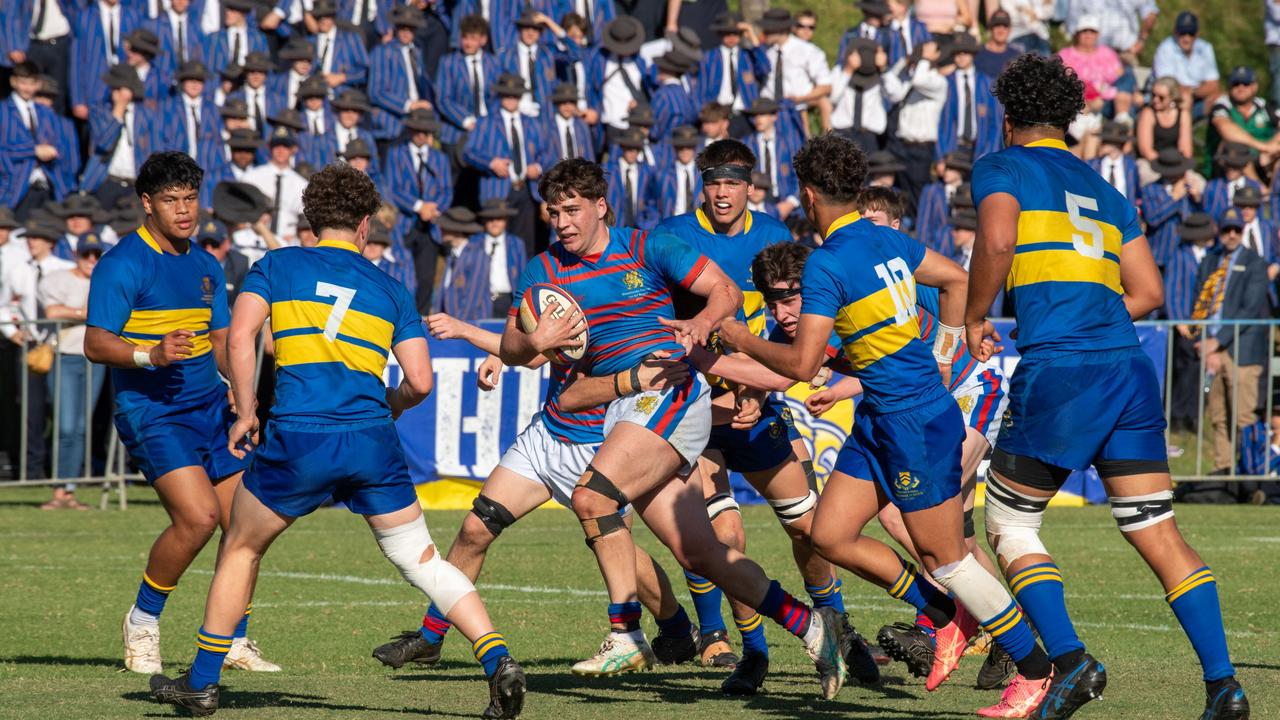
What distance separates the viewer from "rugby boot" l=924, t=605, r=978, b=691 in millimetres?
7348

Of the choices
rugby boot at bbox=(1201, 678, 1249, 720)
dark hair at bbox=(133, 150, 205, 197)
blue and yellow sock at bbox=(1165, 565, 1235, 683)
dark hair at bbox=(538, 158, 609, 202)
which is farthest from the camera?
dark hair at bbox=(133, 150, 205, 197)

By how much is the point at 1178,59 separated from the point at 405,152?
1046cm

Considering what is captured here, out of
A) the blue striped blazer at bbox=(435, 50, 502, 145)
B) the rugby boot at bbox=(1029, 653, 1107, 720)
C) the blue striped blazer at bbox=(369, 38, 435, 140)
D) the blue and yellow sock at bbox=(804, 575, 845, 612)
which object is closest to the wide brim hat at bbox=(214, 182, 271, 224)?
the blue striped blazer at bbox=(369, 38, 435, 140)

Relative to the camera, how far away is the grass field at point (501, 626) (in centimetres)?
738

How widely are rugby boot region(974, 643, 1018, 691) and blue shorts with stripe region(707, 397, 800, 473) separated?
1.42m

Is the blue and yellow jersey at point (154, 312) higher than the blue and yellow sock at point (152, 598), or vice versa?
the blue and yellow jersey at point (154, 312)

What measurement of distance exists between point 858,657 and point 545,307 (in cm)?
206

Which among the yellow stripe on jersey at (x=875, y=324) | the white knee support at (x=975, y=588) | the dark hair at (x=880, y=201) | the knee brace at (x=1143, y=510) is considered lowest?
the white knee support at (x=975, y=588)

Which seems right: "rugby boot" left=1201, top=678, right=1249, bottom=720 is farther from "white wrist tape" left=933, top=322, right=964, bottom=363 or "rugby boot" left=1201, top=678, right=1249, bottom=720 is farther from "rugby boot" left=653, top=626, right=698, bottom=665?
"rugby boot" left=653, top=626, right=698, bottom=665

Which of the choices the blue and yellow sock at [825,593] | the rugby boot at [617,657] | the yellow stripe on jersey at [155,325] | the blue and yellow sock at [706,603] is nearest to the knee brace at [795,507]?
the blue and yellow sock at [825,593]

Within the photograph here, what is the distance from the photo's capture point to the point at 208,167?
1825 centimetres

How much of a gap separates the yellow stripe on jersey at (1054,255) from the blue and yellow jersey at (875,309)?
675 mm

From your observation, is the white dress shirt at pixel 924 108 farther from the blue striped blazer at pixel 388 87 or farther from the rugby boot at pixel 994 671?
the rugby boot at pixel 994 671

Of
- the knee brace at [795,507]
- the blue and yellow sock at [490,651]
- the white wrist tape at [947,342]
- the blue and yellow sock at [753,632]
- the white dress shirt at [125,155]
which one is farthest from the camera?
the white dress shirt at [125,155]
